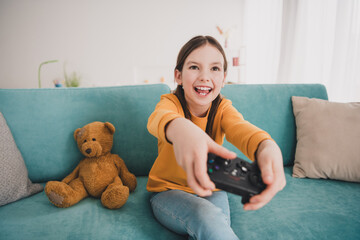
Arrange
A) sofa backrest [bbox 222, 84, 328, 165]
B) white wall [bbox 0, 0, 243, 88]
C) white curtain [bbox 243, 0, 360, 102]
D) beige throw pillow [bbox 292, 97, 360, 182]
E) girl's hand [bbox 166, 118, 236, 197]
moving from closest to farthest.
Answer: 1. girl's hand [bbox 166, 118, 236, 197]
2. beige throw pillow [bbox 292, 97, 360, 182]
3. sofa backrest [bbox 222, 84, 328, 165]
4. white curtain [bbox 243, 0, 360, 102]
5. white wall [bbox 0, 0, 243, 88]

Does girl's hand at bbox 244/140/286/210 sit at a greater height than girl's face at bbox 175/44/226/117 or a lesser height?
lesser

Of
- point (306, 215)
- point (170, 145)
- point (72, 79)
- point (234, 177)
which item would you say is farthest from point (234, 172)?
point (72, 79)

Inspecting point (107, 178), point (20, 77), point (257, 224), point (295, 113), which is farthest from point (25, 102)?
point (20, 77)

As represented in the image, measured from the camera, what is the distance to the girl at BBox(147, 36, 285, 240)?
35 cm

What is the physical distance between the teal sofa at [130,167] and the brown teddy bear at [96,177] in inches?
1.5

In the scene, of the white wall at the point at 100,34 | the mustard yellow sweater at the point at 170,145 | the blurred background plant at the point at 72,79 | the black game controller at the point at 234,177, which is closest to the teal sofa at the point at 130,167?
the mustard yellow sweater at the point at 170,145

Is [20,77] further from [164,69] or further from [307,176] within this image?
[307,176]

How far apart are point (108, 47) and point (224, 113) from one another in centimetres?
343

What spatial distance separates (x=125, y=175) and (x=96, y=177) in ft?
0.39

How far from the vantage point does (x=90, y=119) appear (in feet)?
2.94

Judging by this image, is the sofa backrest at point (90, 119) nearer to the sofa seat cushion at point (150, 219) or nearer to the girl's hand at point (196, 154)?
the sofa seat cushion at point (150, 219)

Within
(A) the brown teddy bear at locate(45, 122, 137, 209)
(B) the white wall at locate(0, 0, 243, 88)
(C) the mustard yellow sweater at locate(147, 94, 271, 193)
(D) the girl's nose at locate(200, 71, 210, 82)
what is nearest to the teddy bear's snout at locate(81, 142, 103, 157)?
(A) the brown teddy bear at locate(45, 122, 137, 209)

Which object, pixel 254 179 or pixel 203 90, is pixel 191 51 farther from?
pixel 254 179

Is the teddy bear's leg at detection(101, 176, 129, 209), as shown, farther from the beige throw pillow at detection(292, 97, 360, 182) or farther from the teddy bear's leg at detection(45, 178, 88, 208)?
the beige throw pillow at detection(292, 97, 360, 182)
